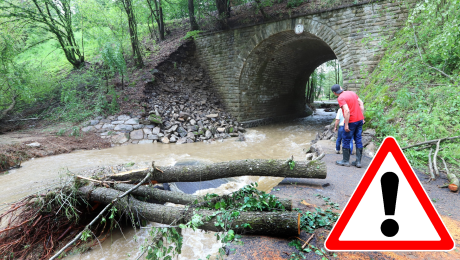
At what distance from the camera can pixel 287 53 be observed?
36.7 ft

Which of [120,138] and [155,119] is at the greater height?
[155,119]

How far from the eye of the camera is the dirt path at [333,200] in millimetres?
1891

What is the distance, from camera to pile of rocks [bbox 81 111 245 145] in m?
8.66

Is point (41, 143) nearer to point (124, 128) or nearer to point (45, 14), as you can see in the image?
point (124, 128)

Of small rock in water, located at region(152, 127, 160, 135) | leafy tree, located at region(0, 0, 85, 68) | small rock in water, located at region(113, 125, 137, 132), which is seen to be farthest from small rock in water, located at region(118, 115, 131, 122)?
leafy tree, located at region(0, 0, 85, 68)

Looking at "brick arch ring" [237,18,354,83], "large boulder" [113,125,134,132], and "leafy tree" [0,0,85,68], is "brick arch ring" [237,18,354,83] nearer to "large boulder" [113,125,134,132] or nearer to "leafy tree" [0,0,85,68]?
"large boulder" [113,125,134,132]

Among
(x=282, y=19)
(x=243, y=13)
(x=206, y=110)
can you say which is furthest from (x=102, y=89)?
(x=282, y=19)

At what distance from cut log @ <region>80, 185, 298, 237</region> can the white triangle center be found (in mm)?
724

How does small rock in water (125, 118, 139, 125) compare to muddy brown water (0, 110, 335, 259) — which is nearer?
muddy brown water (0, 110, 335, 259)

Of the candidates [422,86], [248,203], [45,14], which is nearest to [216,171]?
[248,203]

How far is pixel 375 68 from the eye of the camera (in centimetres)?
726

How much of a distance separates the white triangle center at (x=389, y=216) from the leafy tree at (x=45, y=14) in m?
13.8

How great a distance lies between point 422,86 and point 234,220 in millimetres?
5928

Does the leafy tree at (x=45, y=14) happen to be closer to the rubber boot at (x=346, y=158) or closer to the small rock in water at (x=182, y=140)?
the small rock in water at (x=182, y=140)
